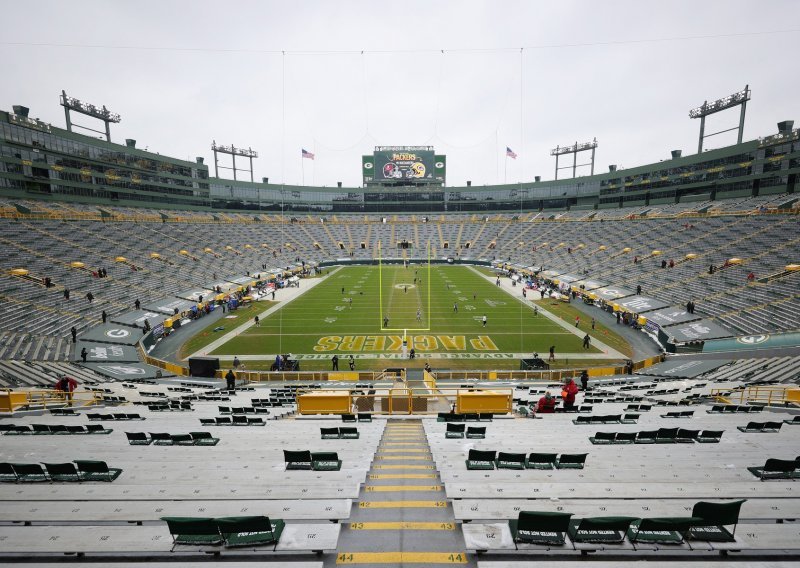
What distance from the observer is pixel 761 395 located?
14133 mm

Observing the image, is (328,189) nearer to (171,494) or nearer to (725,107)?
(725,107)

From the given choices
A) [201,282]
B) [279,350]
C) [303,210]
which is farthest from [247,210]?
[279,350]

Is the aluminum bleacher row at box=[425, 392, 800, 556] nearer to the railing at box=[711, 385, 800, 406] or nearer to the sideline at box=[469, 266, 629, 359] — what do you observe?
the railing at box=[711, 385, 800, 406]

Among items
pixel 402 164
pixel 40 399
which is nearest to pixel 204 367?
pixel 40 399

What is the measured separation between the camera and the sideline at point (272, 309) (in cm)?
2559

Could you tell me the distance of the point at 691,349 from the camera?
23094 mm

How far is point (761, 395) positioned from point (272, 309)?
34376 mm

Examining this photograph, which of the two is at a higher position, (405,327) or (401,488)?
(401,488)

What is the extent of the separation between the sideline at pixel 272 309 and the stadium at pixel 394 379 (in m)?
0.41

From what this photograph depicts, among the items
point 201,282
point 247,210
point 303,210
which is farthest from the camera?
point 303,210

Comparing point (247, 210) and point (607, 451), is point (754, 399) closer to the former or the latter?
point (607, 451)

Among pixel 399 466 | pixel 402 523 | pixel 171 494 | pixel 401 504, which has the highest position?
pixel 171 494

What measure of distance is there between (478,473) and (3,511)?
6.82m

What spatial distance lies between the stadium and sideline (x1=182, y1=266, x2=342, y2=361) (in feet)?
1.35
